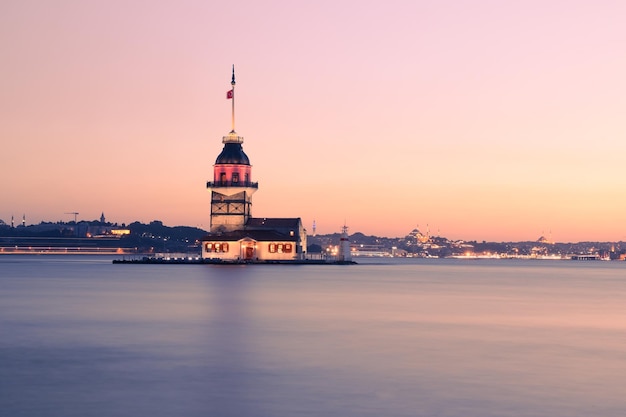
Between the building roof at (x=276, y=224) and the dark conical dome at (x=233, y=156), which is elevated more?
the dark conical dome at (x=233, y=156)

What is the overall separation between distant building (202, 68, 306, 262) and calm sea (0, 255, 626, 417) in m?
68.8

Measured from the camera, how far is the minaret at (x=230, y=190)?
431 ft

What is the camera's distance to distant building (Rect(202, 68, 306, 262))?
429 feet

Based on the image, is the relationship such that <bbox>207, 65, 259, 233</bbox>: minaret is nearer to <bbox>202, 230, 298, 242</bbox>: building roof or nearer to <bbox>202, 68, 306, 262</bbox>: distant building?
<bbox>202, 68, 306, 262</bbox>: distant building

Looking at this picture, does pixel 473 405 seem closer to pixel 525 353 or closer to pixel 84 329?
pixel 525 353

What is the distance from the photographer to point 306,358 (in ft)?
103

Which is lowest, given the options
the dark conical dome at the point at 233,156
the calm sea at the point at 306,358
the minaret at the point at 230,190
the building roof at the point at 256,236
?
the calm sea at the point at 306,358

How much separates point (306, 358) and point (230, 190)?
101 meters

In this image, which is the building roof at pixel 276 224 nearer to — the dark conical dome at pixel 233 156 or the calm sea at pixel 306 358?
the dark conical dome at pixel 233 156

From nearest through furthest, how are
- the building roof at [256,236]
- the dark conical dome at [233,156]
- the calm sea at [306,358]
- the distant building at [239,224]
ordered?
the calm sea at [306,358] < the building roof at [256,236] < the distant building at [239,224] < the dark conical dome at [233,156]

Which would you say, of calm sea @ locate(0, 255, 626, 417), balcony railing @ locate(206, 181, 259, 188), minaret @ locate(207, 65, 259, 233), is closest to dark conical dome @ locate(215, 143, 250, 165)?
minaret @ locate(207, 65, 259, 233)

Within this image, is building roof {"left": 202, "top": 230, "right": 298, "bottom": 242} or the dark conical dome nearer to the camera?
building roof {"left": 202, "top": 230, "right": 298, "bottom": 242}

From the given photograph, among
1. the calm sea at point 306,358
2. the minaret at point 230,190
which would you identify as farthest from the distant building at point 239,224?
the calm sea at point 306,358

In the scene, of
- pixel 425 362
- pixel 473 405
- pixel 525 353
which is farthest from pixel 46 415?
pixel 525 353
